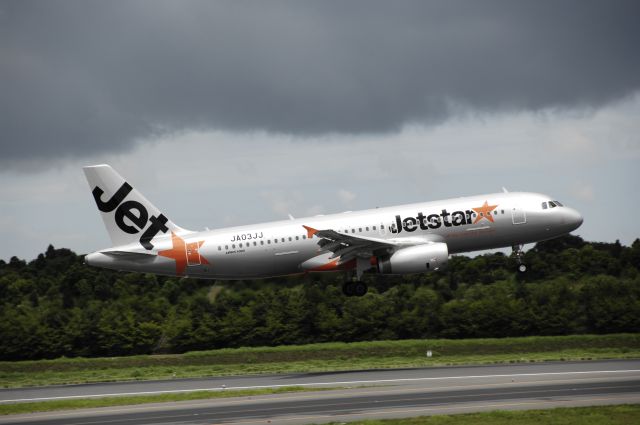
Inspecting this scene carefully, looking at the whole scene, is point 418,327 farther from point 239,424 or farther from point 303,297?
point 239,424

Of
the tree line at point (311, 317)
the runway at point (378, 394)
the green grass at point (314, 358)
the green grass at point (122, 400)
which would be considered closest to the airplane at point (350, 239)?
the runway at point (378, 394)

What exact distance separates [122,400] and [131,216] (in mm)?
16258

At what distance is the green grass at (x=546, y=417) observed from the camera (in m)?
38.4

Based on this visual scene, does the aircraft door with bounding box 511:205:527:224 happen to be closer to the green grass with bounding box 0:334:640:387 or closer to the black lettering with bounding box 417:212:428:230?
the black lettering with bounding box 417:212:428:230

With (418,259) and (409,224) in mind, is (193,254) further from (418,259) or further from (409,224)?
(418,259)

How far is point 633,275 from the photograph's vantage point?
3533 inches

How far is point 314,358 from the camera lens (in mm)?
79000

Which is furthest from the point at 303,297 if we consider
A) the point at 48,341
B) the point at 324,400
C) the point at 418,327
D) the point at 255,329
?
the point at 324,400

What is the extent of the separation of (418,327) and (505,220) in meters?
26.4

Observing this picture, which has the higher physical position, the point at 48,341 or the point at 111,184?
the point at 111,184

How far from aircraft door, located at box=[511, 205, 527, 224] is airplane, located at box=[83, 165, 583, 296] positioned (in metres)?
0.06

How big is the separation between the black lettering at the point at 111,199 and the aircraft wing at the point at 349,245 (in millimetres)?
13925

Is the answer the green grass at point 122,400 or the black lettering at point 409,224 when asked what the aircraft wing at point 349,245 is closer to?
the black lettering at point 409,224

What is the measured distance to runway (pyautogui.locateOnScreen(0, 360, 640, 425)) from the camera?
142 feet
